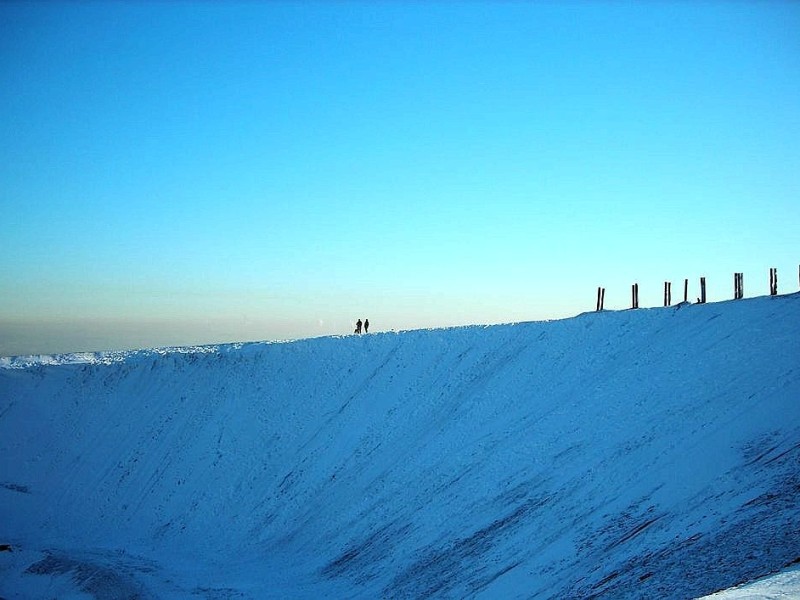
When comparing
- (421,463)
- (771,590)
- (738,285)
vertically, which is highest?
(738,285)

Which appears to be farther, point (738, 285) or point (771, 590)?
point (738, 285)

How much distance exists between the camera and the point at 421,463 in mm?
27062

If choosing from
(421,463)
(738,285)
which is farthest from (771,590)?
(738,285)

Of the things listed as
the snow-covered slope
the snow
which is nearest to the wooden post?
the snow-covered slope

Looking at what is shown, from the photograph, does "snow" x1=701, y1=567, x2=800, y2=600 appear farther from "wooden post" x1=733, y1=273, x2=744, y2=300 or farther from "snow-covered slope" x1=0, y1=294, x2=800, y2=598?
"wooden post" x1=733, y1=273, x2=744, y2=300

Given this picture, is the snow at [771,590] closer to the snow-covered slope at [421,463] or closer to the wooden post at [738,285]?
the snow-covered slope at [421,463]

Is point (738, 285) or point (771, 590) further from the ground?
point (738, 285)

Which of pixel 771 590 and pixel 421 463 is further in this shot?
pixel 421 463

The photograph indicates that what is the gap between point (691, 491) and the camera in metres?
17.3

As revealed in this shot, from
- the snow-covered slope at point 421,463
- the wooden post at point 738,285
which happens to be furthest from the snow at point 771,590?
the wooden post at point 738,285

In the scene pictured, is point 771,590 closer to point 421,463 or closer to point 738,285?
point 421,463

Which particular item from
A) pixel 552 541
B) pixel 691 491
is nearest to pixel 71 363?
pixel 552 541

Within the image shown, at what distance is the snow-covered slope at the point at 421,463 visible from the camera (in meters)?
17.0

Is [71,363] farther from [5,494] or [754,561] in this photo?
[754,561]
